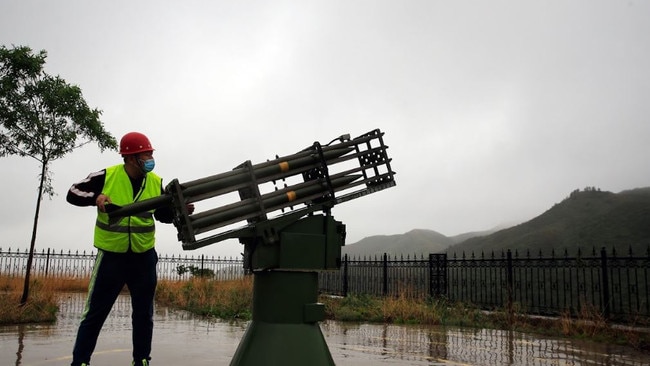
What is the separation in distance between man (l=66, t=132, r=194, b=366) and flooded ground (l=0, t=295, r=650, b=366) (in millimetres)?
1730

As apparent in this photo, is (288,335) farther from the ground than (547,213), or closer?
closer

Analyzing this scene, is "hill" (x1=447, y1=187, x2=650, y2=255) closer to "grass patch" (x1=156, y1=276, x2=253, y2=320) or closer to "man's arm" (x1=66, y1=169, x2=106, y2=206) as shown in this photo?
"grass patch" (x1=156, y1=276, x2=253, y2=320)

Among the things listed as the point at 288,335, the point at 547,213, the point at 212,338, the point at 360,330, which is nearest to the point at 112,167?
the point at 288,335

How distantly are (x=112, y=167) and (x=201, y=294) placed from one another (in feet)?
35.3

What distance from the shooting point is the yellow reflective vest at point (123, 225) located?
3910 millimetres

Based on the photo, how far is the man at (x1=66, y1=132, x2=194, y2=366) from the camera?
3.86 m

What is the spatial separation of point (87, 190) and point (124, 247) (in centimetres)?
53

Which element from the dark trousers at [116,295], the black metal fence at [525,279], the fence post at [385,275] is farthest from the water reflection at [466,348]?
the fence post at [385,275]

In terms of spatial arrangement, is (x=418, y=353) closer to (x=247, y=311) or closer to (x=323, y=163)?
(x=323, y=163)

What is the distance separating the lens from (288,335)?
3438 millimetres

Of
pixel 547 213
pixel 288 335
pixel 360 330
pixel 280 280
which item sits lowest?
pixel 360 330

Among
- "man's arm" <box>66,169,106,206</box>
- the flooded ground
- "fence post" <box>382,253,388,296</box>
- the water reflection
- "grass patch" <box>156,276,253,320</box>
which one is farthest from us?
"fence post" <box>382,253,388,296</box>

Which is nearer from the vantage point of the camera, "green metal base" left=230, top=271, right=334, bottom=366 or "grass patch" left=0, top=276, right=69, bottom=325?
"green metal base" left=230, top=271, right=334, bottom=366

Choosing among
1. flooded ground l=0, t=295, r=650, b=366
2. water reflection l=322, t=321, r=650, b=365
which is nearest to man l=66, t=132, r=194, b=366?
flooded ground l=0, t=295, r=650, b=366
